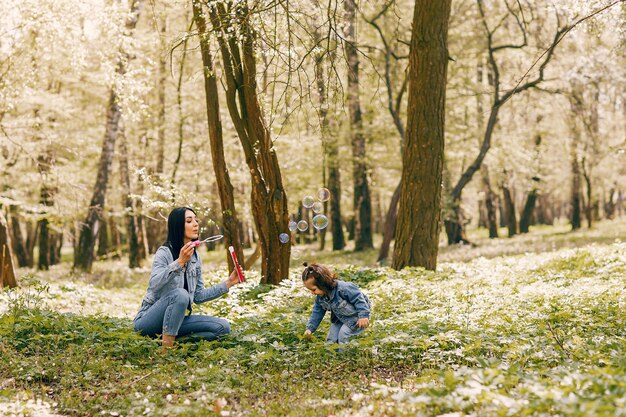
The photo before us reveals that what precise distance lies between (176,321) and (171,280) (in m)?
0.46

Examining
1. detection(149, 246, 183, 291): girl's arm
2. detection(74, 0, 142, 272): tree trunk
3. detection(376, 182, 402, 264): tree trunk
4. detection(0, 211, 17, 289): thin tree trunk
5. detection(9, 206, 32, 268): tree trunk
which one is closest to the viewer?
detection(149, 246, 183, 291): girl's arm

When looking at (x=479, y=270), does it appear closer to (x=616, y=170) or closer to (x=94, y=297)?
(x=94, y=297)

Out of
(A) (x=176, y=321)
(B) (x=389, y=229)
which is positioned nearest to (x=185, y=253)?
(A) (x=176, y=321)

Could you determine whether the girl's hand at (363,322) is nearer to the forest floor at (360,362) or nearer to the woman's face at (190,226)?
the forest floor at (360,362)

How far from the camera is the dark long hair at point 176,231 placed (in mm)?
7223

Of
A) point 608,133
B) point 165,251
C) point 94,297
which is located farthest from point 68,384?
point 608,133

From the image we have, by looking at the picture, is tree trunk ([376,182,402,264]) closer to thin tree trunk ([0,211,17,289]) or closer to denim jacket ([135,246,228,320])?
thin tree trunk ([0,211,17,289])

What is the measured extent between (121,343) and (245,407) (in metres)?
2.63

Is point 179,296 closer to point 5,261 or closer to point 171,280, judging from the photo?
point 171,280

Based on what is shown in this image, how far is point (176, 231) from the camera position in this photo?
285 inches

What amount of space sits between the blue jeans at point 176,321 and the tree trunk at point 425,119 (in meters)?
6.30

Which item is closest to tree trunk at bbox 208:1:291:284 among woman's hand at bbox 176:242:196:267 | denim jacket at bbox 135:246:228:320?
denim jacket at bbox 135:246:228:320

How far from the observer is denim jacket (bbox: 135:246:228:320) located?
6.92 meters

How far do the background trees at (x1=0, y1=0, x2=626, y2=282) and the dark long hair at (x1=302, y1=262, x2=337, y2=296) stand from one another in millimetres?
4121
